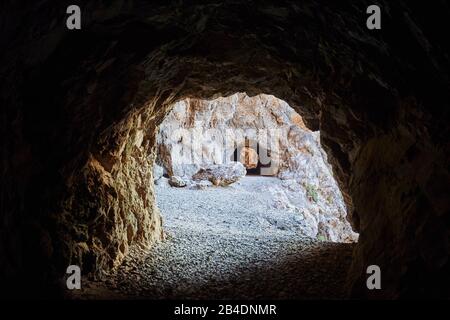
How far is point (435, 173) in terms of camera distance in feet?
10.9

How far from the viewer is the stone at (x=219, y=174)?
2334 cm

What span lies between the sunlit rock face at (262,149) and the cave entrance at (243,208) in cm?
8

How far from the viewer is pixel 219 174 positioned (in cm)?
2356

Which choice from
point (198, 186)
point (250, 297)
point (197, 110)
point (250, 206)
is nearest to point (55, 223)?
point (250, 297)

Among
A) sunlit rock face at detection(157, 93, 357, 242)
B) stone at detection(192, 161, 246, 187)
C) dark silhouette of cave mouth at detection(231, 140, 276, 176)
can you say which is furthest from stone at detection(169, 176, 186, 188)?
dark silhouette of cave mouth at detection(231, 140, 276, 176)

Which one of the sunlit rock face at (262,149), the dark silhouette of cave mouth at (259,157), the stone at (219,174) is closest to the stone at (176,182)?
the sunlit rock face at (262,149)

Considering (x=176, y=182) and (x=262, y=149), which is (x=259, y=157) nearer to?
(x=262, y=149)

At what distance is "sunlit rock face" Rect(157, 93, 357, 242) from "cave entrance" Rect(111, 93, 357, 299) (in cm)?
8

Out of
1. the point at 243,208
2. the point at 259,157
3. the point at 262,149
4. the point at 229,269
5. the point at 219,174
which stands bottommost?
the point at 229,269

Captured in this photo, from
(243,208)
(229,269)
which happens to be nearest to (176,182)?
(243,208)

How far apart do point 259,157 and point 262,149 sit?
86 cm

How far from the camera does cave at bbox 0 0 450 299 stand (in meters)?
Result: 3.17

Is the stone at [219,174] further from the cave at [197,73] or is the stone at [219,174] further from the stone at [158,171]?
the cave at [197,73]
